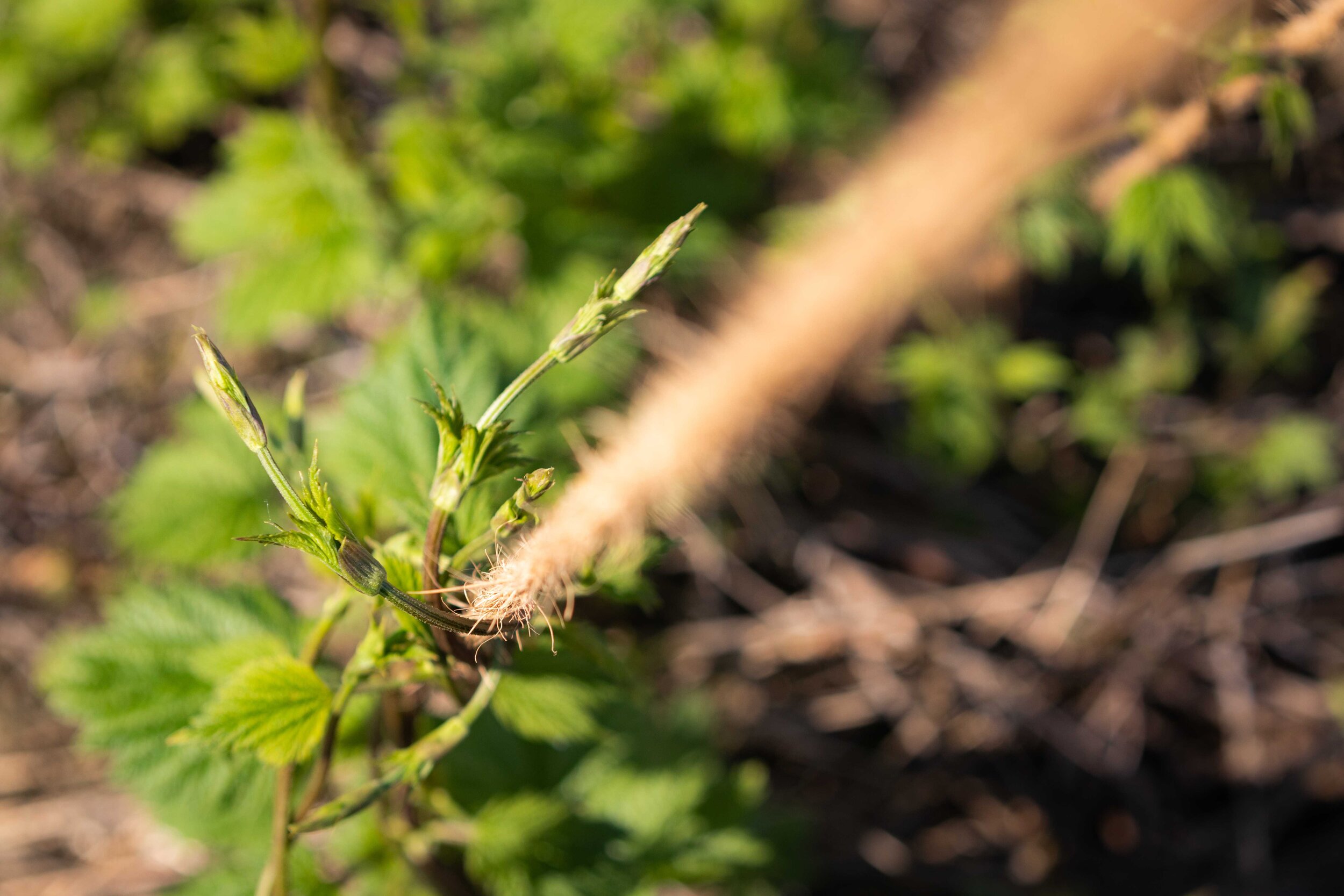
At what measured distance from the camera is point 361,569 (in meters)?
0.66

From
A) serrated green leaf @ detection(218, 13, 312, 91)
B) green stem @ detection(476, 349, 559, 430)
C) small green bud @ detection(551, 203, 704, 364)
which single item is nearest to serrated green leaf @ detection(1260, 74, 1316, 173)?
small green bud @ detection(551, 203, 704, 364)

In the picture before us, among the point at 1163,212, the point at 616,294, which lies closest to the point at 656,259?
the point at 616,294

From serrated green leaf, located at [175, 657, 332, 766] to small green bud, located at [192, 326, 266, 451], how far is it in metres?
0.34

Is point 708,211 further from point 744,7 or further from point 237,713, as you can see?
point 237,713

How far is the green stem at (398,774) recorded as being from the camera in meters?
0.82

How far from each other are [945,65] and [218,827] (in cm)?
311

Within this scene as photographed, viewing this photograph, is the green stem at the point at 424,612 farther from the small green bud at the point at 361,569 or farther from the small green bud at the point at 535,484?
the small green bud at the point at 535,484

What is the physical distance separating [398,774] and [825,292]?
0.70 m

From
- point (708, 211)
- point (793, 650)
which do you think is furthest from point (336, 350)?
point (793, 650)

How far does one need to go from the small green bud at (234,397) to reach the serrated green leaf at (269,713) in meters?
0.34

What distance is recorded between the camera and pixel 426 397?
48.0 inches

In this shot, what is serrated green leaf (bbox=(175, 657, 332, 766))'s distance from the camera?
2.87 feet

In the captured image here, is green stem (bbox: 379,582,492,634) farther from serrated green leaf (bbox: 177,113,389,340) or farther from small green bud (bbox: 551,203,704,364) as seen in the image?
serrated green leaf (bbox: 177,113,389,340)

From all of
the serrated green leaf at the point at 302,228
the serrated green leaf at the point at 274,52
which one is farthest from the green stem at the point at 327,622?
the serrated green leaf at the point at 274,52
